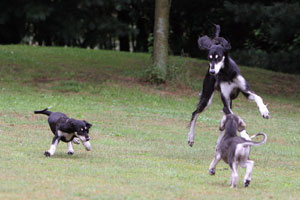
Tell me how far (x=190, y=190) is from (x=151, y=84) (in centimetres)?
1465

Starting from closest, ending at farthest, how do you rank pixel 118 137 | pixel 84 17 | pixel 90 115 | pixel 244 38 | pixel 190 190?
pixel 190 190 < pixel 118 137 < pixel 90 115 < pixel 84 17 < pixel 244 38

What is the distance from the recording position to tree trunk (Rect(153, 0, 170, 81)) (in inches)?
863

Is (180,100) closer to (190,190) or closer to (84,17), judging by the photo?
(84,17)

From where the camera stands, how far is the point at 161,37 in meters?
22.1

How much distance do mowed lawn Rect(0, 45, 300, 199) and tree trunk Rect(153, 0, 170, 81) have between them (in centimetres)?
69

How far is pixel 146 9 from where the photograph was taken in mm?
31812

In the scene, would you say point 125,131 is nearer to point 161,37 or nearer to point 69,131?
point 69,131

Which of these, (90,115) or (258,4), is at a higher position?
Answer: (258,4)

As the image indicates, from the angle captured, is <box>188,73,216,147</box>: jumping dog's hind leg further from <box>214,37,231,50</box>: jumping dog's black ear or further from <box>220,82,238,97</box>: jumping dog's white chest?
<box>214,37,231,50</box>: jumping dog's black ear


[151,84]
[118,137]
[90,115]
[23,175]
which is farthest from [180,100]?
[23,175]

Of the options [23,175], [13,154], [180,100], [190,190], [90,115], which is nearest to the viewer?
[190,190]

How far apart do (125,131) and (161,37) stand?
8643 mm

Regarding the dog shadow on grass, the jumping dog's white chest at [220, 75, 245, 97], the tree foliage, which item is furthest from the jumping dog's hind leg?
the tree foliage

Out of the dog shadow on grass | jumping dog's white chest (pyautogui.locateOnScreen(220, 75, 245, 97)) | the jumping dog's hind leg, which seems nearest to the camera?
the dog shadow on grass
